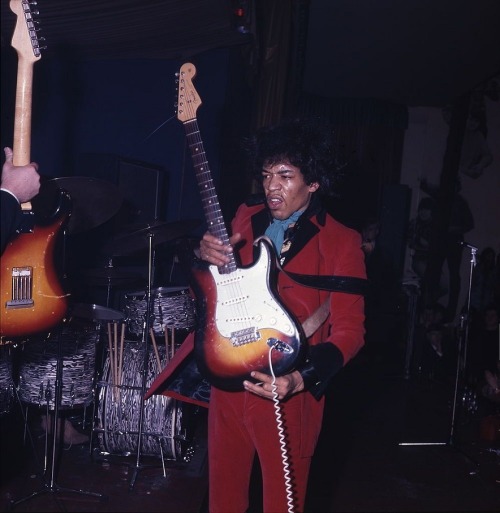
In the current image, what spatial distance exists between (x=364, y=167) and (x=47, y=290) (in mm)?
8261

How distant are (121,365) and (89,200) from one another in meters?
1.42

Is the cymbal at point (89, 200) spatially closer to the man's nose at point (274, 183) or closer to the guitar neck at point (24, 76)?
the guitar neck at point (24, 76)

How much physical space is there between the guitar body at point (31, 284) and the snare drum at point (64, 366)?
4.50 ft

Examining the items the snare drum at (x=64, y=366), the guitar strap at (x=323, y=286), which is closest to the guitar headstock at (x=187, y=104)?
the guitar strap at (x=323, y=286)

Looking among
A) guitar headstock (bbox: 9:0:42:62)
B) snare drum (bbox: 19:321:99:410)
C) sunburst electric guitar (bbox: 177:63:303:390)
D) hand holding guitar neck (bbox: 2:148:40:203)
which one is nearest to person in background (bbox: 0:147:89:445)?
hand holding guitar neck (bbox: 2:148:40:203)

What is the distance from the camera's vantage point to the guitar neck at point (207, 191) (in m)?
2.16

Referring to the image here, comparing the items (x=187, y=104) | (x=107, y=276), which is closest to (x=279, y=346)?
(x=187, y=104)

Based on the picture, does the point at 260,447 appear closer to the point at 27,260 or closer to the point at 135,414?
the point at 27,260

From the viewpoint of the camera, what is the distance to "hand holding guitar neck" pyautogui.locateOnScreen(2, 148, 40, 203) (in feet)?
7.22

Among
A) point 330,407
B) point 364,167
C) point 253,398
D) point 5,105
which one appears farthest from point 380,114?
point 253,398

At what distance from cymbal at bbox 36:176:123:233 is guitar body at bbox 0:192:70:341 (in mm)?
562

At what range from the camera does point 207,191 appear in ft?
7.43

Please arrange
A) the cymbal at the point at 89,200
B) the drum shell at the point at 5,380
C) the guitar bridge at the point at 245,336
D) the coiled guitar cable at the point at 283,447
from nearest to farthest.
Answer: the coiled guitar cable at the point at 283,447, the guitar bridge at the point at 245,336, the cymbal at the point at 89,200, the drum shell at the point at 5,380

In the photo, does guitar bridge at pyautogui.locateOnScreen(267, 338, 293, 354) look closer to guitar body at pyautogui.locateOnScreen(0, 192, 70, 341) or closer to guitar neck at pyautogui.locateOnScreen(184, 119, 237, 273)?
guitar neck at pyautogui.locateOnScreen(184, 119, 237, 273)
